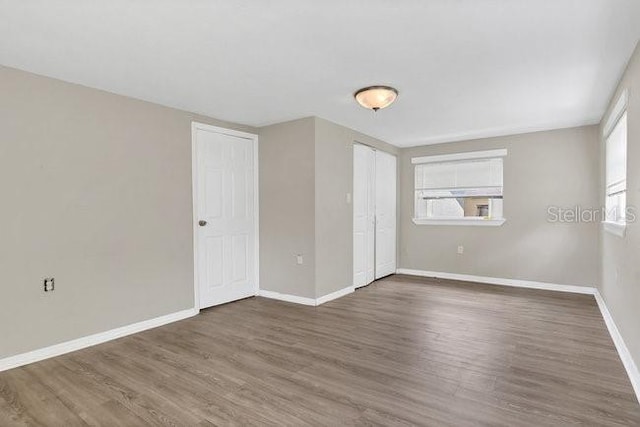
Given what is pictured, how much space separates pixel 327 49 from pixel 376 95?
32.6 inches

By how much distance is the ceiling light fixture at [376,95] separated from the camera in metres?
3.07

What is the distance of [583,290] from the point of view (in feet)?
15.1

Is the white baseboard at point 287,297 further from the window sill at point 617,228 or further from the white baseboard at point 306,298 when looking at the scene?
the window sill at point 617,228

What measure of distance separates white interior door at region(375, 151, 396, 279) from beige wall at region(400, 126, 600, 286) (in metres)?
0.73

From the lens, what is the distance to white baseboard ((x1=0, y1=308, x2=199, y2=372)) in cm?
260

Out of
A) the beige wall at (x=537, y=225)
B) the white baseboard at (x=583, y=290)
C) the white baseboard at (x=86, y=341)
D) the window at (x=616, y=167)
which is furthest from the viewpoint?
the beige wall at (x=537, y=225)

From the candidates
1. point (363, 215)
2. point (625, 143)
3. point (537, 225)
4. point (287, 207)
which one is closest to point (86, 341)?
point (287, 207)

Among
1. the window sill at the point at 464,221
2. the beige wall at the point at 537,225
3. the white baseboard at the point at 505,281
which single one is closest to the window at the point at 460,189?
the window sill at the point at 464,221

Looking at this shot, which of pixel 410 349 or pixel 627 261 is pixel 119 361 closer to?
pixel 410 349

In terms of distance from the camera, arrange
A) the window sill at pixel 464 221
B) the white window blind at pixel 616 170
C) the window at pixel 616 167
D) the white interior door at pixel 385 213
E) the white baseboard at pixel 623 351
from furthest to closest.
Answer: the white interior door at pixel 385 213
the window sill at pixel 464 221
the white window blind at pixel 616 170
the window at pixel 616 167
the white baseboard at pixel 623 351

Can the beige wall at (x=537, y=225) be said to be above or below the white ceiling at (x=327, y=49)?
below

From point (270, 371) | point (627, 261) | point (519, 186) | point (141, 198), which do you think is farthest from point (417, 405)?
point (519, 186)

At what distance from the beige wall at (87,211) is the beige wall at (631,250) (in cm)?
372

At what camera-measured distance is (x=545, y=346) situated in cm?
288
